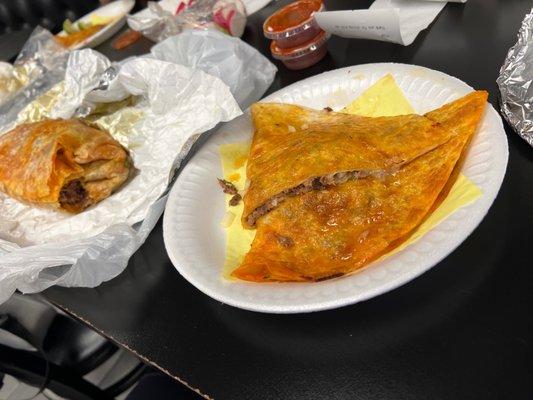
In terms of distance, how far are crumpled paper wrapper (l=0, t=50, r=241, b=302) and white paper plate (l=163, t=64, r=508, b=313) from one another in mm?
111

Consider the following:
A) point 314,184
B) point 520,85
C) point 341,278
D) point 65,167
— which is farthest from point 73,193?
point 520,85

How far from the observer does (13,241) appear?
1.45 metres

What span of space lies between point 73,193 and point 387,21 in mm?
1012

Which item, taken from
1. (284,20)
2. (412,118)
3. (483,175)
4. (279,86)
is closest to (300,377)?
(483,175)

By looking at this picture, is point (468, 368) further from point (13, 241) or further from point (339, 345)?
point (13, 241)

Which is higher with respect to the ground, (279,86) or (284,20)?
(284,20)

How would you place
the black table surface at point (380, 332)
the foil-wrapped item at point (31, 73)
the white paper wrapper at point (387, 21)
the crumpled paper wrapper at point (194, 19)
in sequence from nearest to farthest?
the black table surface at point (380, 332) → the white paper wrapper at point (387, 21) → the crumpled paper wrapper at point (194, 19) → the foil-wrapped item at point (31, 73)

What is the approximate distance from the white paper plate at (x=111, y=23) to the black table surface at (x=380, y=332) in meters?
1.60

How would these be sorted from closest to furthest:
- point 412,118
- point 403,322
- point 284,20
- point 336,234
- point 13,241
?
point 403,322, point 336,234, point 412,118, point 13,241, point 284,20

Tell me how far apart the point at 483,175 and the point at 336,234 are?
279mm

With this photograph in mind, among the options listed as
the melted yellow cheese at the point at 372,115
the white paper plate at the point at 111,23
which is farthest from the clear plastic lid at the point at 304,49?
the white paper plate at the point at 111,23

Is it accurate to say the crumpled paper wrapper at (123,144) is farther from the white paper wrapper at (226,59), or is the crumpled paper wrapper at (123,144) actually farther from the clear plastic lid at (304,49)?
the clear plastic lid at (304,49)

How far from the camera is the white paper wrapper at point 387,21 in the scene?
1.32 metres

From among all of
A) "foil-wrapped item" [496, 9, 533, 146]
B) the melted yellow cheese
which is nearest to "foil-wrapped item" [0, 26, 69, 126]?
the melted yellow cheese
